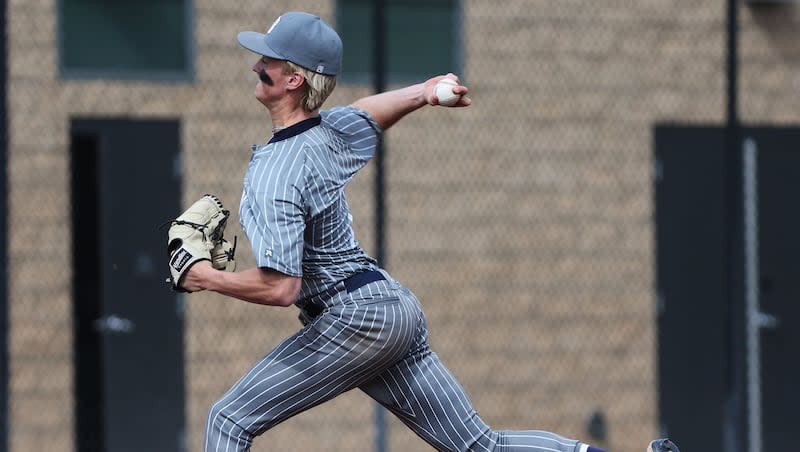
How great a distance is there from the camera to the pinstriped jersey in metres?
Result: 3.85

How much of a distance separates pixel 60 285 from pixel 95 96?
119 centimetres

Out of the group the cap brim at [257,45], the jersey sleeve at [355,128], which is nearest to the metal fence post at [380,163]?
the jersey sleeve at [355,128]

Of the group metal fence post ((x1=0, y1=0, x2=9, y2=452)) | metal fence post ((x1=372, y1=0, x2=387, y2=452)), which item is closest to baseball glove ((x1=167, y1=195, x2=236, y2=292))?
metal fence post ((x1=0, y1=0, x2=9, y2=452))

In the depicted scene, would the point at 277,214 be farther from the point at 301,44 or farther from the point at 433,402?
the point at 433,402

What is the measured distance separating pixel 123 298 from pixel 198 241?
4.72 metres

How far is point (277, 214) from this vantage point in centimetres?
385

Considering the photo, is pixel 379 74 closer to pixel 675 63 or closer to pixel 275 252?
pixel 275 252

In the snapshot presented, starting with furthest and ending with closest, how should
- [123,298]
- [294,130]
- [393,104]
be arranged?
[123,298], [393,104], [294,130]

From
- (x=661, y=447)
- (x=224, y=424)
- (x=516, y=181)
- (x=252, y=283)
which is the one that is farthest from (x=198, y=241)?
(x=516, y=181)

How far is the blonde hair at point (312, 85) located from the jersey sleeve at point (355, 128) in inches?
5.4

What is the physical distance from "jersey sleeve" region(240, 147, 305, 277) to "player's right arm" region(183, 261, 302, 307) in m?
0.03

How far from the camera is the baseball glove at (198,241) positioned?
3.90m

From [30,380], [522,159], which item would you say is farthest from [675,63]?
[30,380]

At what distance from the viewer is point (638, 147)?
374 inches
